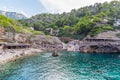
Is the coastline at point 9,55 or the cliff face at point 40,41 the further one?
the cliff face at point 40,41

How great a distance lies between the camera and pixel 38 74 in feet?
167

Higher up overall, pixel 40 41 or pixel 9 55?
pixel 40 41

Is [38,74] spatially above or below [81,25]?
below

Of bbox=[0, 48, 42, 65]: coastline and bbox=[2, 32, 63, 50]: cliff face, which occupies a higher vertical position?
bbox=[2, 32, 63, 50]: cliff face

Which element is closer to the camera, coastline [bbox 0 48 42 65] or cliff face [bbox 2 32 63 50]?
coastline [bbox 0 48 42 65]

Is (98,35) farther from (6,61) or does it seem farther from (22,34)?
(6,61)

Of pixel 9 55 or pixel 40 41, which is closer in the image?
pixel 9 55

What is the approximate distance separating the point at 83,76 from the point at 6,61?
2858cm

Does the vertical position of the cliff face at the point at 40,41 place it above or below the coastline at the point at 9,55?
above

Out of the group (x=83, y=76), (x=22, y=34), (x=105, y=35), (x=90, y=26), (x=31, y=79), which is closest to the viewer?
(x=31, y=79)

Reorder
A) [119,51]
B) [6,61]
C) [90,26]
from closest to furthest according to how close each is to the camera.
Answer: [6,61]
[119,51]
[90,26]

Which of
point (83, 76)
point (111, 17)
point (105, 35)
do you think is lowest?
point (83, 76)

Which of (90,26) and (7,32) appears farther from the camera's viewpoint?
(90,26)

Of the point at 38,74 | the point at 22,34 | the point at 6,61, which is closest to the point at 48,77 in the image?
the point at 38,74
